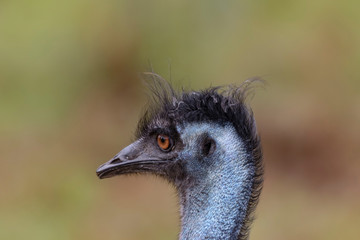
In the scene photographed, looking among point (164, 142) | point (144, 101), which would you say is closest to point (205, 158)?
point (164, 142)

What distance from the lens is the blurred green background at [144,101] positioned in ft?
29.3

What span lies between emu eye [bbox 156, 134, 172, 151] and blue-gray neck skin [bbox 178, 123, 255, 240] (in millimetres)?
110

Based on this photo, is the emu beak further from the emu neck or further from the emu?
the emu neck

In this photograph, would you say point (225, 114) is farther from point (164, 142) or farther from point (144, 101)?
point (144, 101)

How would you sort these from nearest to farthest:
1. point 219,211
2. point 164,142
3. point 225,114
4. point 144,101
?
point 219,211 < point 225,114 < point 164,142 < point 144,101

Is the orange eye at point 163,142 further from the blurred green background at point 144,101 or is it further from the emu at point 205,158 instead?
the blurred green background at point 144,101

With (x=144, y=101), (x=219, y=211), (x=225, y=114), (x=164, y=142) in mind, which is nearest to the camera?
(x=219, y=211)

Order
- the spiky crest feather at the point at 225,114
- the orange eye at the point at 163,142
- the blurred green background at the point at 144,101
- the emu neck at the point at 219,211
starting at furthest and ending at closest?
1. the blurred green background at the point at 144,101
2. the orange eye at the point at 163,142
3. the spiky crest feather at the point at 225,114
4. the emu neck at the point at 219,211

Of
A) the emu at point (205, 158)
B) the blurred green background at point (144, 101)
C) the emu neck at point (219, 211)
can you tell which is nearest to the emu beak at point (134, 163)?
the emu at point (205, 158)

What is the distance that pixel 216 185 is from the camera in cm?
394

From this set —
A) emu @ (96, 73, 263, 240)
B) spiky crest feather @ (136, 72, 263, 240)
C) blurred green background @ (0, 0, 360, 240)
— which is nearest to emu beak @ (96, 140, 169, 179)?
emu @ (96, 73, 263, 240)

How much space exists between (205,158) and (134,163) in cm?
40
